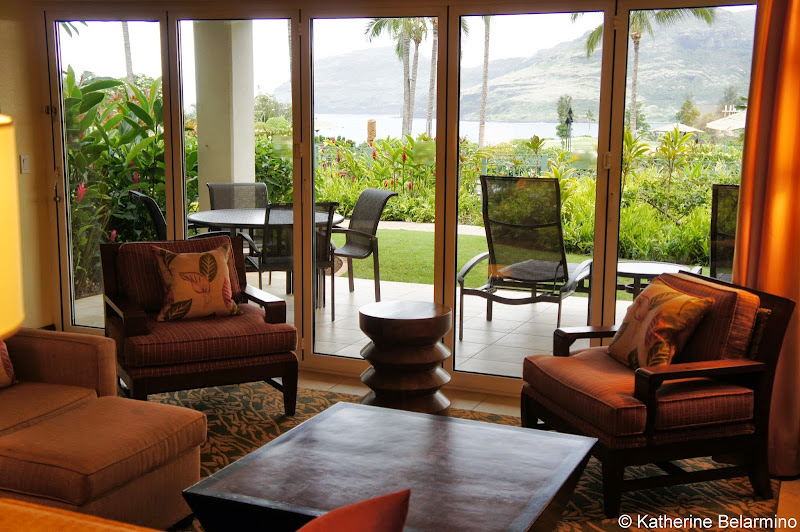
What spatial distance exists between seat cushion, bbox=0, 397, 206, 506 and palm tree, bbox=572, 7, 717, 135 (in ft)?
9.17

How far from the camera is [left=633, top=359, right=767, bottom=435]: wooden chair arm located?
3.14 metres

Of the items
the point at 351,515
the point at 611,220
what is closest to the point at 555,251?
the point at 611,220

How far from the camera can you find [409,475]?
2617 mm

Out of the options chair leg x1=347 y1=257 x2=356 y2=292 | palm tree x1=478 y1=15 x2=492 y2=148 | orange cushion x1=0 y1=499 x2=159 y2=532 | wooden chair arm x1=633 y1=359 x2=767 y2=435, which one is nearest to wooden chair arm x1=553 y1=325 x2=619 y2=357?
wooden chair arm x1=633 y1=359 x2=767 y2=435

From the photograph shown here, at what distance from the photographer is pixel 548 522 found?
244 centimetres

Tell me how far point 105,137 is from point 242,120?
3.67 ft

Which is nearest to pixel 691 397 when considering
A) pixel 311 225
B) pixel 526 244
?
pixel 526 244

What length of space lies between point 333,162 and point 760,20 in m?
2.49

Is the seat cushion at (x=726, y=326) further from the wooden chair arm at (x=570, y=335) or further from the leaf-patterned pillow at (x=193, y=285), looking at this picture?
the leaf-patterned pillow at (x=193, y=285)

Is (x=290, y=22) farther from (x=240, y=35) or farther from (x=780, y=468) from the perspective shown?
(x=780, y=468)

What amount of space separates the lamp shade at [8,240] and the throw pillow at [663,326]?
112 inches

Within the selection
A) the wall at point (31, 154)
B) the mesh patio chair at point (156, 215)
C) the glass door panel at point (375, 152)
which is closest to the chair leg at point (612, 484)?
the glass door panel at point (375, 152)

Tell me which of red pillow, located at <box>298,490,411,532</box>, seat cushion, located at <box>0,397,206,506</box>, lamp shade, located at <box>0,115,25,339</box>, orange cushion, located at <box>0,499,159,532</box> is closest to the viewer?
lamp shade, located at <box>0,115,25,339</box>

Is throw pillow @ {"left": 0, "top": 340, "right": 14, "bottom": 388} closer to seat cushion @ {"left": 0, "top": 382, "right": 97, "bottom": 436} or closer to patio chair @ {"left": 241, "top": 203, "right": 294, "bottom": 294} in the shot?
seat cushion @ {"left": 0, "top": 382, "right": 97, "bottom": 436}
